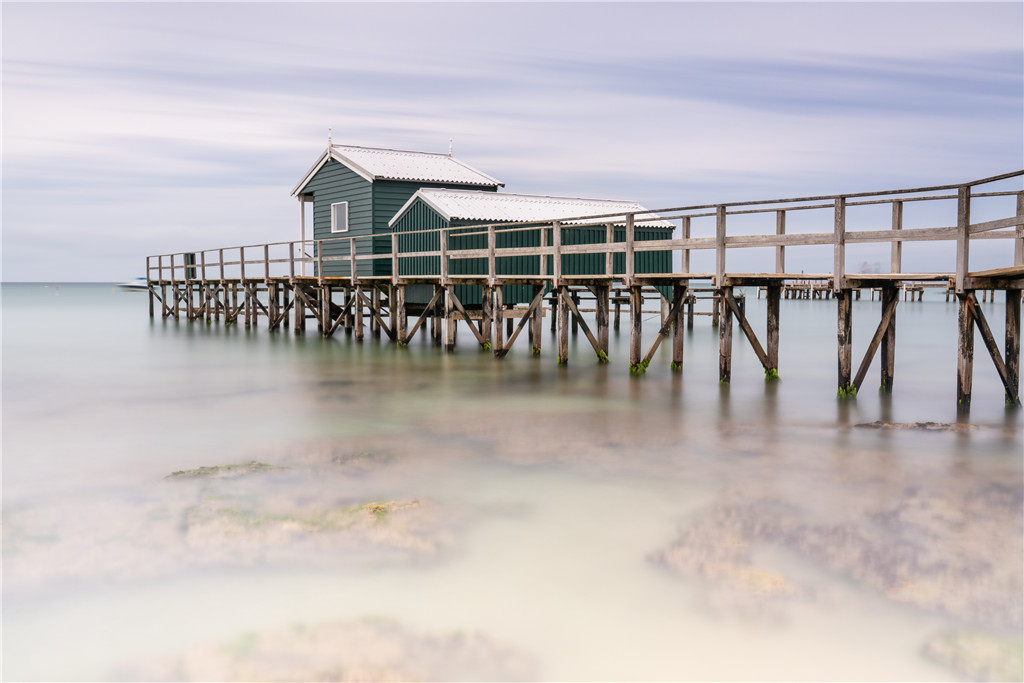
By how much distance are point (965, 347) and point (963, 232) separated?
160 cm

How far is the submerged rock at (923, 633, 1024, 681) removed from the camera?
14.3 ft

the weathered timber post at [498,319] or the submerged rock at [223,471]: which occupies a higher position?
the weathered timber post at [498,319]

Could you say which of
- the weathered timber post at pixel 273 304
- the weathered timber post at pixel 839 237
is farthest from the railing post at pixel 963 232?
the weathered timber post at pixel 273 304

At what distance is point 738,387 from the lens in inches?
568

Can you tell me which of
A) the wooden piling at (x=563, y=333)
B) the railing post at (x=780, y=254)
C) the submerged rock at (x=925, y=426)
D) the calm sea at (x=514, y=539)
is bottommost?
the calm sea at (x=514, y=539)

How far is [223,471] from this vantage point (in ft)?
27.9

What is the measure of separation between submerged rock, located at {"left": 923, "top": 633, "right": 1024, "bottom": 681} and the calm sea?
0.06ft

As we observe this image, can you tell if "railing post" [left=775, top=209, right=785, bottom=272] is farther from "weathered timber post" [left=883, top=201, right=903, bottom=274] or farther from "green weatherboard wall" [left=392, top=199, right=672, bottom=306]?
"green weatherboard wall" [left=392, top=199, right=672, bottom=306]

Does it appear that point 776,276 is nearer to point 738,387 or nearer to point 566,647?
point 738,387

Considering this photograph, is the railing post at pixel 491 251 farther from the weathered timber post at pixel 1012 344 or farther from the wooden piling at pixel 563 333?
the weathered timber post at pixel 1012 344

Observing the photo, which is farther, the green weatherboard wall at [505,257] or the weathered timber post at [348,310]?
the weathered timber post at [348,310]

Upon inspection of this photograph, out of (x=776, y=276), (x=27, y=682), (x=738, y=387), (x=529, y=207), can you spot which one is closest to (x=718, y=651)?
(x=27, y=682)

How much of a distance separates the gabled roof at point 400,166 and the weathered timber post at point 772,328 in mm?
13980

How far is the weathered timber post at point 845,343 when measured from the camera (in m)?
12.3
